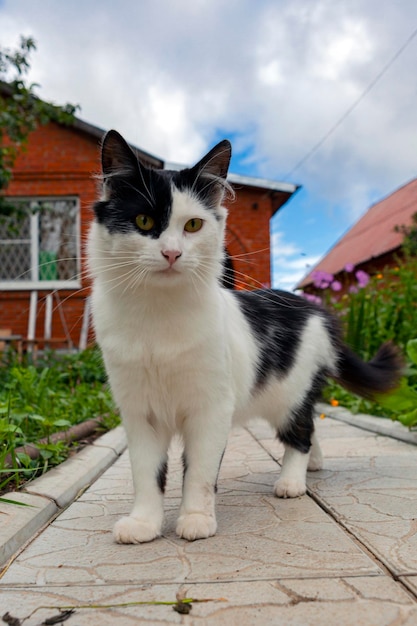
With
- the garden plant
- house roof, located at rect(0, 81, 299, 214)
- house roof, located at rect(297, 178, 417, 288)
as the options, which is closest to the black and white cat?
the garden plant

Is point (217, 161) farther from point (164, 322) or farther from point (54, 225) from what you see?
point (54, 225)

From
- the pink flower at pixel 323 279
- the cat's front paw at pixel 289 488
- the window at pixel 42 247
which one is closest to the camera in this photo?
the cat's front paw at pixel 289 488

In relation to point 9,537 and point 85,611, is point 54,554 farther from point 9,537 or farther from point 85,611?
point 85,611

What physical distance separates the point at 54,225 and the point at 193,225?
31.0ft

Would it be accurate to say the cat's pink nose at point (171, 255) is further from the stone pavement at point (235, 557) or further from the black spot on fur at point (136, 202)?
the stone pavement at point (235, 557)

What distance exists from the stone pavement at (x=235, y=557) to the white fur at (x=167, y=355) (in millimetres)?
152

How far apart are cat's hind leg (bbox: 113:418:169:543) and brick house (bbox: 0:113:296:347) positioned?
8633 millimetres

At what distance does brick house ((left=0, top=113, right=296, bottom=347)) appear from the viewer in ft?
35.3

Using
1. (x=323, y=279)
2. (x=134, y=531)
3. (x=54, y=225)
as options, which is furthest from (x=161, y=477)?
(x=54, y=225)

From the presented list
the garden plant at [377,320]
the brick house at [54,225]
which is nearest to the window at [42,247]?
the brick house at [54,225]

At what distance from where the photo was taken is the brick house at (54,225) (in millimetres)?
10750

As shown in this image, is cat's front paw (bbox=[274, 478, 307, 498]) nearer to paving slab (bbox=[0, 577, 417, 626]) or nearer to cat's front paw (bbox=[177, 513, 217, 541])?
cat's front paw (bbox=[177, 513, 217, 541])

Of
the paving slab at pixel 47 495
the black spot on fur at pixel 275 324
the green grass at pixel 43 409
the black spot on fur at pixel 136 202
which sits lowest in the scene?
the paving slab at pixel 47 495

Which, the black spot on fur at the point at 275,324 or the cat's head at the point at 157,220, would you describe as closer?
the cat's head at the point at 157,220
